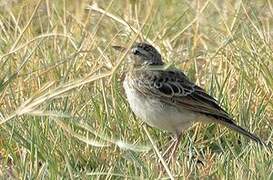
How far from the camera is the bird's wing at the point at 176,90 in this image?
6.98 metres

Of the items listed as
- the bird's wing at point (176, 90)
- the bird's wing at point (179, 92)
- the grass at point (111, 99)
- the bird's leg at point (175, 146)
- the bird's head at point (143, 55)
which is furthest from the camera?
the bird's head at point (143, 55)

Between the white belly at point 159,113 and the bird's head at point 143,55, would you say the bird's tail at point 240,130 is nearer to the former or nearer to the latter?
the white belly at point 159,113

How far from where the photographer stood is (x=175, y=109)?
7113mm

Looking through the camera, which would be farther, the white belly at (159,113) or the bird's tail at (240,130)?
the white belly at (159,113)

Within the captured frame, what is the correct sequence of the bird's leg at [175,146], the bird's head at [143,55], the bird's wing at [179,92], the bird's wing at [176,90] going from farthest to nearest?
the bird's head at [143,55], the bird's wing at [176,90], the bird's wing at [179,92], the bird's leg at [175,146]

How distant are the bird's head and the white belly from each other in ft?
1.27

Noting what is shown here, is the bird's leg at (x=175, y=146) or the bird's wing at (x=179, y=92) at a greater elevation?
the bird's wing at (x=179, y=92)

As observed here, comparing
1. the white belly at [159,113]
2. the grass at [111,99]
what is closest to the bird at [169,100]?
the white belly at [159,113]

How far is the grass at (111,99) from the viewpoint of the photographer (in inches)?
230

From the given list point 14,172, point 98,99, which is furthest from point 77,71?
point 14,172

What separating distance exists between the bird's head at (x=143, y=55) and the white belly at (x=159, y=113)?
388 mm

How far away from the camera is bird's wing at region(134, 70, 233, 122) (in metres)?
6.98

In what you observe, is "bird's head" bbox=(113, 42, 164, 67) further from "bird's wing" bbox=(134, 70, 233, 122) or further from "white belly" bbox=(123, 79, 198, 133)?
"white belly" bbox=(123, 79, 198, 133)

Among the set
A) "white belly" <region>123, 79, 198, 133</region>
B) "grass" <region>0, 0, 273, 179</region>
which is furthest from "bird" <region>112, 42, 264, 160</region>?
"grass" <region>0, 0, 273, 179</region>
